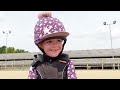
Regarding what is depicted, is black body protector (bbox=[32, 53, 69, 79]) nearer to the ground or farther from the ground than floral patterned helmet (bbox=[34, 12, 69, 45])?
nearer to the ground

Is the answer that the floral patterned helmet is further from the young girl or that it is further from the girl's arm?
the girl's arm

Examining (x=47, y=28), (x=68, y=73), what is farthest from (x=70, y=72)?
Result: (x=47, y=28)

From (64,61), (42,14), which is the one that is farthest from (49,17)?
(64,61)

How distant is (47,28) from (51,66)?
0.25 m

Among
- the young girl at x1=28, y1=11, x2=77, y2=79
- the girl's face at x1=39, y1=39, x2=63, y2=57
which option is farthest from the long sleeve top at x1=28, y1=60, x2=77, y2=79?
the girl's face at x1=39, y1=39, x2=63, y2=57

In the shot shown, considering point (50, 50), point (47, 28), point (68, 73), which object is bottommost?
point (68, 73)

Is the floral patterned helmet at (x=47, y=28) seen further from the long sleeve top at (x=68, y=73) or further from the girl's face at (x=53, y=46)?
the long sleeve top at (x=68, y=73)

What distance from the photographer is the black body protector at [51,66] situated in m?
1.61

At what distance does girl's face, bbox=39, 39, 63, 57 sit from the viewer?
1.61 metres

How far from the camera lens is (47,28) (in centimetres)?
160

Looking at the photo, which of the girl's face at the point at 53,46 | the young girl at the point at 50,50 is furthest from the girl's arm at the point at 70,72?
the girl's face at the point at 53,46

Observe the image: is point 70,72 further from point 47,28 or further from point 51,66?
point 47,28
